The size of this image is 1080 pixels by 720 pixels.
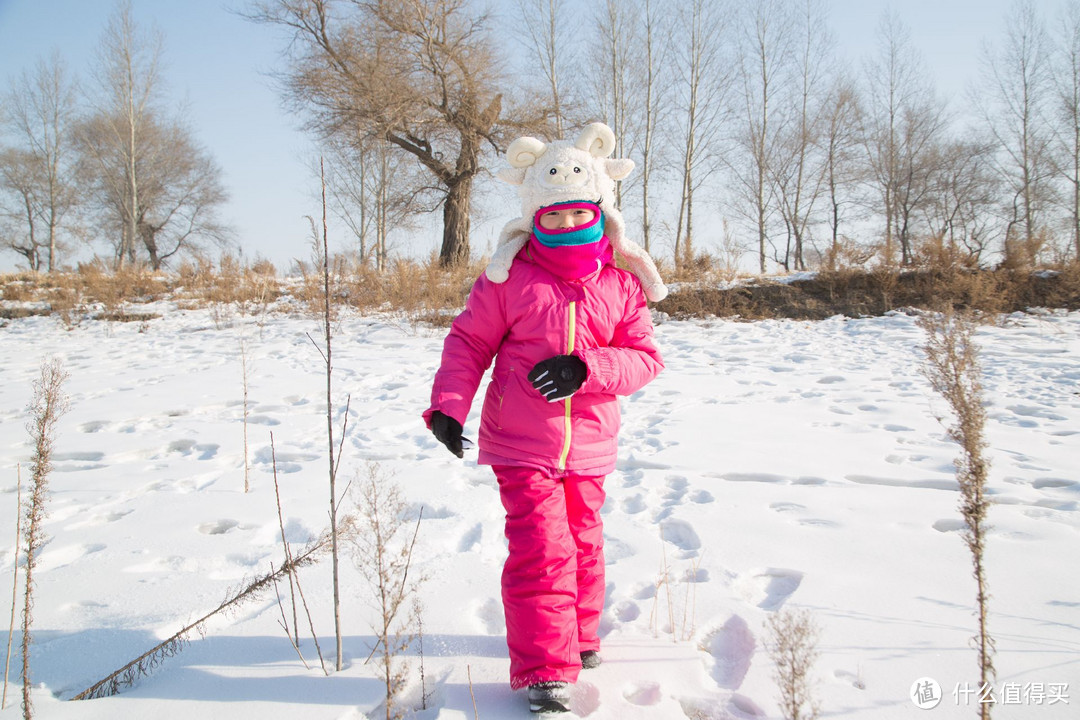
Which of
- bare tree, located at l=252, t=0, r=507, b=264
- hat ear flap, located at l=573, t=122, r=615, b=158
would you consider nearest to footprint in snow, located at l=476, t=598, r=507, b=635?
hat ear flap, located at l=573, t=122, r=615, b=158

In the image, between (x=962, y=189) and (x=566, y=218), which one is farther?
(x=962, y=189)

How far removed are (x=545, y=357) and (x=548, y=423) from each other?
0.20 meters

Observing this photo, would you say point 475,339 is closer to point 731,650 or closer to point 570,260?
point 570,260

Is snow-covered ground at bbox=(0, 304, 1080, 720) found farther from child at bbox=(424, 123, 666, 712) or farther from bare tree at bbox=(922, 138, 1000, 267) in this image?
bare tree at bbox=(922, 138, 1000, 267)

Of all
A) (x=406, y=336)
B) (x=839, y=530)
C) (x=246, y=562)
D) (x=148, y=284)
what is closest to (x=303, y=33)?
(x=148, y=284)

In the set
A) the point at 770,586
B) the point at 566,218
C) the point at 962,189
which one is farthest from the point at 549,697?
the point at 962,189

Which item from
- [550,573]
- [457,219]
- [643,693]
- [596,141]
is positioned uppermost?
[457,219]

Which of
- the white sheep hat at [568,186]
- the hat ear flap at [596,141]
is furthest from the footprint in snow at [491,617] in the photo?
the hat ear flap at [596,141]

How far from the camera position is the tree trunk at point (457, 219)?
13133mm

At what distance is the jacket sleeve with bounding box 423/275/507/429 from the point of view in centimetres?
169

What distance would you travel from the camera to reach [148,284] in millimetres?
11273

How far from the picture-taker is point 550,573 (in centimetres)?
148

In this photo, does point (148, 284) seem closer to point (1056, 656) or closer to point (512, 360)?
point (512, 360)

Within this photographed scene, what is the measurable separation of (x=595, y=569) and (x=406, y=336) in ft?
22.5
